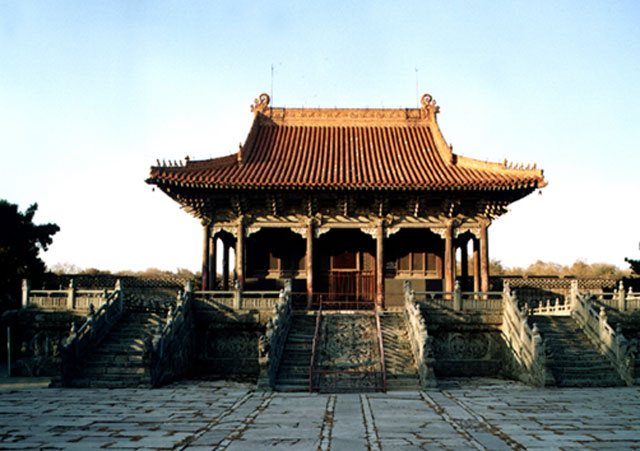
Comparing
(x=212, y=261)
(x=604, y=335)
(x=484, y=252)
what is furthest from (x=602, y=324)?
(x=212, y=261)

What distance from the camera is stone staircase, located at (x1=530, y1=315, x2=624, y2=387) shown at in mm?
14305

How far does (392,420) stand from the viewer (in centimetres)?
971

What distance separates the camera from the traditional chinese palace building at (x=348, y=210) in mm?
19188

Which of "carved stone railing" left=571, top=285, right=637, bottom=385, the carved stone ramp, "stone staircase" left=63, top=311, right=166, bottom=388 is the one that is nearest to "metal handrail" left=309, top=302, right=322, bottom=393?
the carved stone ramp

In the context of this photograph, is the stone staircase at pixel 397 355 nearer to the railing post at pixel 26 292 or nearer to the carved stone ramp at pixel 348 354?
the carved stone ramp at pixel 348 354

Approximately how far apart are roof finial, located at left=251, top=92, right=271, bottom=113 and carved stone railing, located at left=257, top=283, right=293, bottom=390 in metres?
10.7

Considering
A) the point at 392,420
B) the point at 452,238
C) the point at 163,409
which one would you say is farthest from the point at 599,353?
the point at 163,409

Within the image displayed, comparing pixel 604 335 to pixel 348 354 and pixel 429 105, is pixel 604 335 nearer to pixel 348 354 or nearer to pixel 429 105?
pixel 348 354

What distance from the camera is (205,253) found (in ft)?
66.3

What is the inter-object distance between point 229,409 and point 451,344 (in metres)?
8.62

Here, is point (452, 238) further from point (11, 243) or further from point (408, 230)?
point (11, 243)

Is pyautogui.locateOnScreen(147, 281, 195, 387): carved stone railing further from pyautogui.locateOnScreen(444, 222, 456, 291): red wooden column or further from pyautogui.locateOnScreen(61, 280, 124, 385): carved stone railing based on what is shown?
pyautogui.locateOnScreen(444, 222, 456, 291): red wooden column

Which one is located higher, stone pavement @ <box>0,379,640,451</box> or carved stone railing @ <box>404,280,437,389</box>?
carved stone railing @ <box>404,280,437,389</box>

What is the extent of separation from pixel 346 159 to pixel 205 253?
6.80 meters
